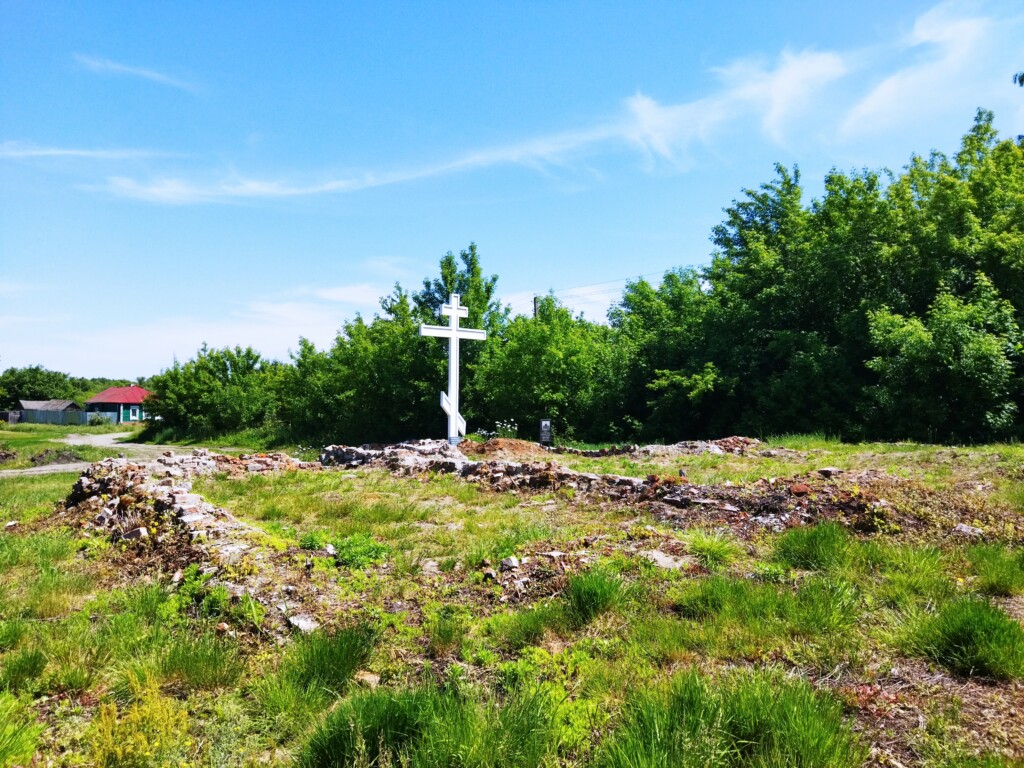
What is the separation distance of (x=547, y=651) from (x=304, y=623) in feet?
5.25

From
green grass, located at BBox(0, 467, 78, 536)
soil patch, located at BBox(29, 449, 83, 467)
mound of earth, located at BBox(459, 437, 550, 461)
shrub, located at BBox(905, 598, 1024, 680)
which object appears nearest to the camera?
shrub, located at BBox(905, 598, 1024, 680)

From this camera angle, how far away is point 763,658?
11.2ft

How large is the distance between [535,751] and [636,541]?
3.42 metres

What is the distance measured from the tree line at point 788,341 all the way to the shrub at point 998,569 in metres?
11.5

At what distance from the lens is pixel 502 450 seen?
612 inches

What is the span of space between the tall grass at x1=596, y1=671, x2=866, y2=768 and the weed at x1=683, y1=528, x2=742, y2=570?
2322 millimetres

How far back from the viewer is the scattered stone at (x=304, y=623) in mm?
3983

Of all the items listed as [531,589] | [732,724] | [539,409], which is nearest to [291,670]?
[531,589]

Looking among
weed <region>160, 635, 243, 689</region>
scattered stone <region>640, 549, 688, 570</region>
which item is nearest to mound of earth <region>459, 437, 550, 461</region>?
scattered stone <region>640, 549, 688, 570</region>

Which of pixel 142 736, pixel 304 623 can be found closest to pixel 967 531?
pixel 304 623

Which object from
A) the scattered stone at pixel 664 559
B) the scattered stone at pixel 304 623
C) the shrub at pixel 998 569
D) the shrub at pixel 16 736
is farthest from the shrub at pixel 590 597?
the shrub at pixel 16 736

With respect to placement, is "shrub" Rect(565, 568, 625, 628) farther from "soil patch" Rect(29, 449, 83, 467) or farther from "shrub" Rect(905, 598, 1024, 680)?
"soil patch" Rect(29, 449, 83, 467)

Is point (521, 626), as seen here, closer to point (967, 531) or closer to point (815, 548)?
point (815, 548)

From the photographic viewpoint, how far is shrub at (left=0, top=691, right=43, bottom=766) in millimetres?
2641
